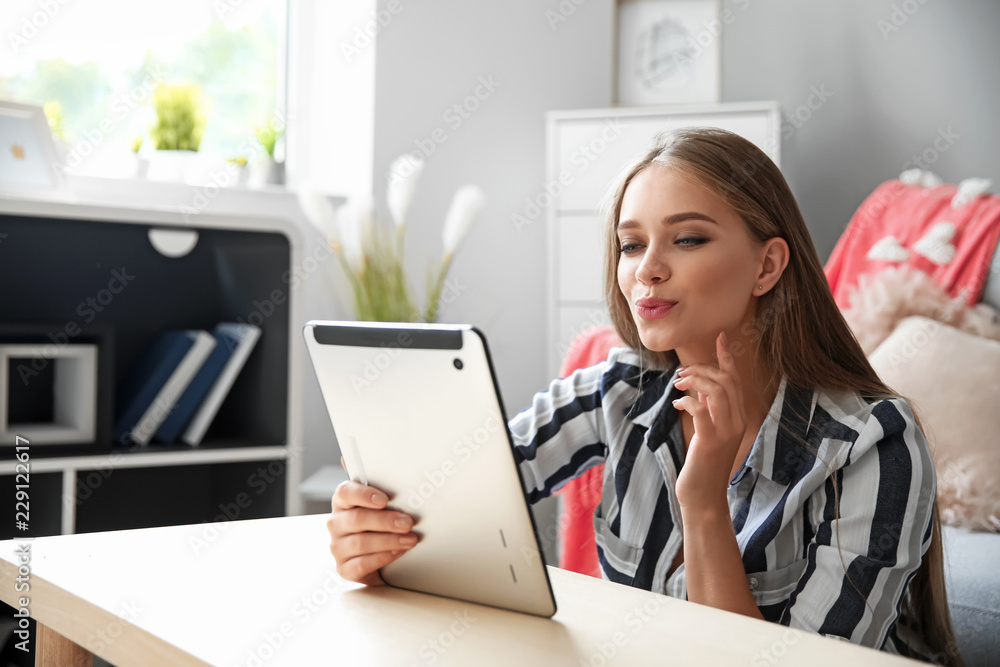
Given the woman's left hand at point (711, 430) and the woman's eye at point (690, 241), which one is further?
the woman's eye at point (690, 241)

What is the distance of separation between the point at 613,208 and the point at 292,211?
1.84m

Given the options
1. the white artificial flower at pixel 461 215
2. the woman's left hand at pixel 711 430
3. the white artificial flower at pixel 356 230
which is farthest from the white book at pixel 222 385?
the woman's left hand at pixel 711 430

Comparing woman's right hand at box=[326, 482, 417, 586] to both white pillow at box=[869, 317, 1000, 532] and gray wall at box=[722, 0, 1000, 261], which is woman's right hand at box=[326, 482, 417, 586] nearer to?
white pillow at box=[869, 317, 1000, 532]

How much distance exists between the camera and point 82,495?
1894mm

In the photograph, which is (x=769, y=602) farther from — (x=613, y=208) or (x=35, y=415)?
(x=35, y=415)

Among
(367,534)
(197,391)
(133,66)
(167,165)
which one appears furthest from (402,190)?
(367,534)

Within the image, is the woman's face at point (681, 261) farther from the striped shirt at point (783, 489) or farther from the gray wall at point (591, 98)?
the gray wall at point (591, 98)

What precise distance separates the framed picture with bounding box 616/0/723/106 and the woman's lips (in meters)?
1.98

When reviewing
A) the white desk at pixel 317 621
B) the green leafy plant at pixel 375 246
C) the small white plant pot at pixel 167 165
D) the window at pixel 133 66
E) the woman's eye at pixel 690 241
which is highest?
the window at pixel 133 66

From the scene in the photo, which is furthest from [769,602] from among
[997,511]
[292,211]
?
[292,211]

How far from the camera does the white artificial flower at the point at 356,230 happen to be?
96.9 inches

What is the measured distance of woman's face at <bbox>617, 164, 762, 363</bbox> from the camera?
1.03m

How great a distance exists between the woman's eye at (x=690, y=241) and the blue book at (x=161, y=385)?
117 centimetres

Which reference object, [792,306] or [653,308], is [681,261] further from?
[792,306]
